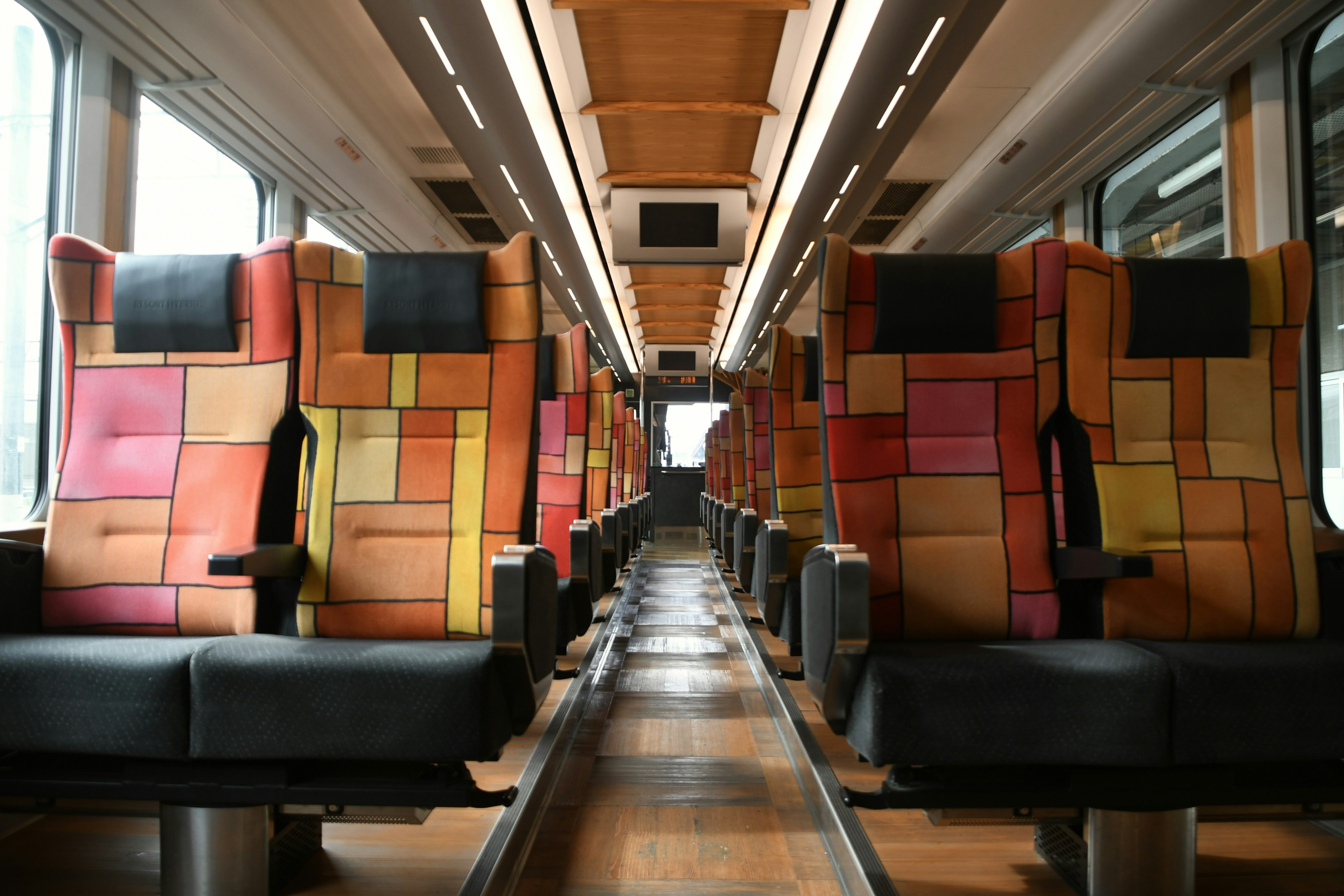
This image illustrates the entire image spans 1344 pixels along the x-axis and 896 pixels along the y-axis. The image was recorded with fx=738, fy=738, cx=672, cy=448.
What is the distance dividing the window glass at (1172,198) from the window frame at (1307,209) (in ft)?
1.31

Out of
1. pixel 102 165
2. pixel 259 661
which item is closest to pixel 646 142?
pixel 102 165

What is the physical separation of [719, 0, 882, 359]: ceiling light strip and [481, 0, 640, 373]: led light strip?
182cm

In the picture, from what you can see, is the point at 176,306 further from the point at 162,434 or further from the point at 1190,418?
the point at 1190,418

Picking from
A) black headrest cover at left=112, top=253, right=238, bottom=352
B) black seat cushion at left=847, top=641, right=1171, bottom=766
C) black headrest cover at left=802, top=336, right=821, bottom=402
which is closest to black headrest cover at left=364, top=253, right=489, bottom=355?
black headrest cover at left=112, top=253, right=238, bottom=352

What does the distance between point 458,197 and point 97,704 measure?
623 cm

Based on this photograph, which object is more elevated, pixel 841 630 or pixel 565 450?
pixel 565 450

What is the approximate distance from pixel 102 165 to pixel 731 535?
11.2 ft

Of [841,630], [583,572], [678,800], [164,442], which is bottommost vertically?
[678,800]

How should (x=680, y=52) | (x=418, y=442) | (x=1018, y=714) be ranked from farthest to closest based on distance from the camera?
1. (x=680, y=52)
2. (x=418, y=442)
3. (x=1018, y=714)

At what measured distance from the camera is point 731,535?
4.36m

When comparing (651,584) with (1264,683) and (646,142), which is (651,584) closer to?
(646,142)

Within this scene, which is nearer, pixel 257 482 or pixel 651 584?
pixel 257 482

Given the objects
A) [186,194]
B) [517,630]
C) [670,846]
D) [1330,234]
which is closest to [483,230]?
[186,194]

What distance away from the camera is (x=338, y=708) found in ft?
3.85
